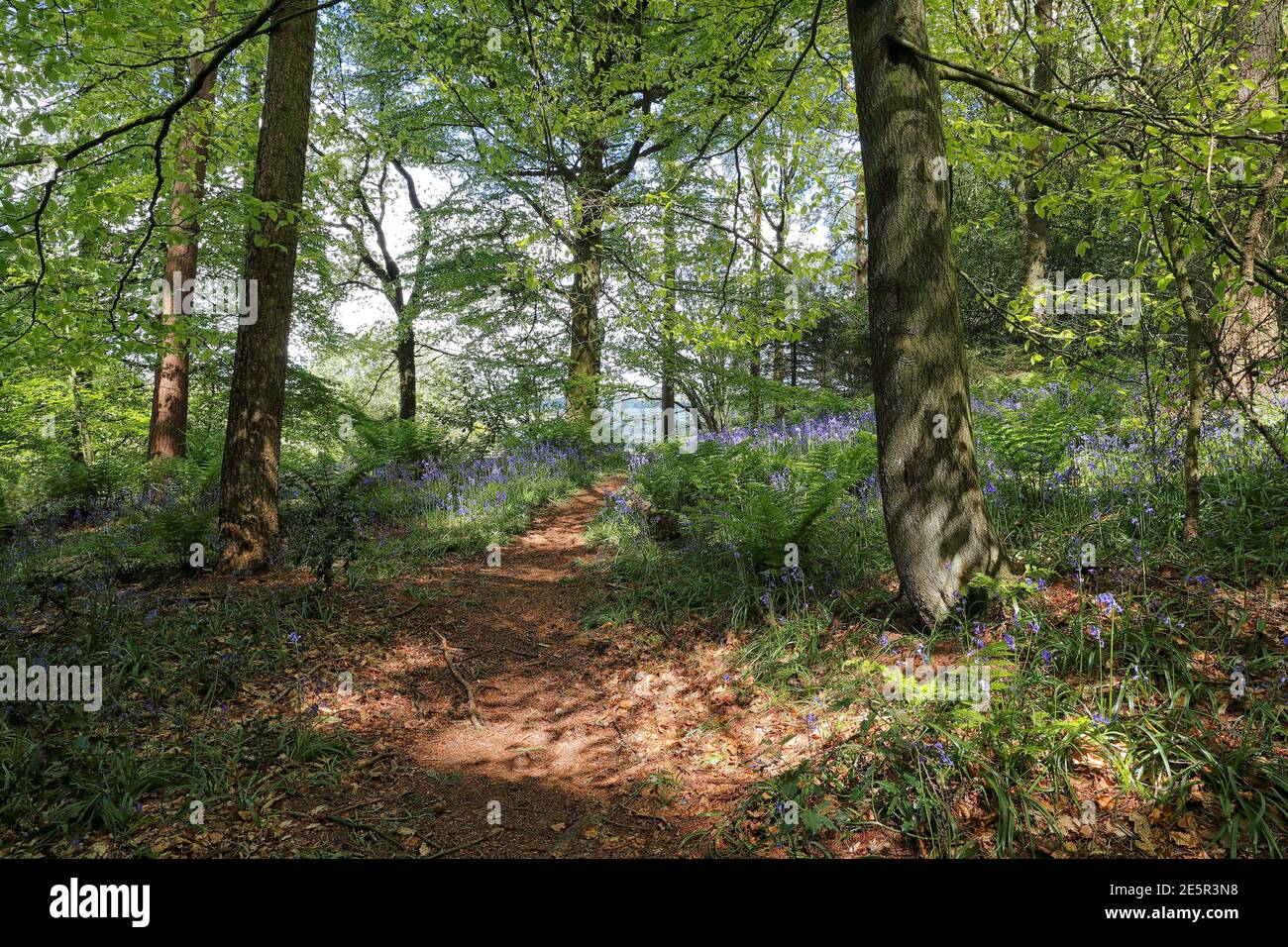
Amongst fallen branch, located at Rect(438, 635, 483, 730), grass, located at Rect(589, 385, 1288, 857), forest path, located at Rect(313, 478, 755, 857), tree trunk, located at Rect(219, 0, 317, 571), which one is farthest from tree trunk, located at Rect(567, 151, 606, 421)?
fallen branch, located at Rect(438, 635, 483, 730)

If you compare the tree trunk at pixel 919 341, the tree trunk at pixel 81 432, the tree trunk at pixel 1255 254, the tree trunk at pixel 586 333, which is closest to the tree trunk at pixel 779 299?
the tree trunk at pixel 919 341

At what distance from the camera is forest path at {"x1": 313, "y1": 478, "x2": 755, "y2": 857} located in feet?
9.68

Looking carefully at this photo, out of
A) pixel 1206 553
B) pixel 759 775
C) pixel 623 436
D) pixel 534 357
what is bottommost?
pixel 759 775

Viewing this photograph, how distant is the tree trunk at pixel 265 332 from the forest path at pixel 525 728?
1598mm

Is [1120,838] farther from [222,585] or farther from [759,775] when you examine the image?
[222,585]

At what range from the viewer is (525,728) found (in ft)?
13.1

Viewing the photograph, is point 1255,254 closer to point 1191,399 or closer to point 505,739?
point 1191,399

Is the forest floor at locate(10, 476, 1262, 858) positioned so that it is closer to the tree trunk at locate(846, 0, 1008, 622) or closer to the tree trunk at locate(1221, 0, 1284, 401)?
the tree trunk at locate(846, 0, 1008, 622)

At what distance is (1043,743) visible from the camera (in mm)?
2527

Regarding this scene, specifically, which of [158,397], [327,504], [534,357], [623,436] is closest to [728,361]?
[623,436]

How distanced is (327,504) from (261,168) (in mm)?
A: 3635

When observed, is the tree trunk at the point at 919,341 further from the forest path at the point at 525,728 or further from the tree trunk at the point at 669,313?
the tree trunk at the point at 669,313

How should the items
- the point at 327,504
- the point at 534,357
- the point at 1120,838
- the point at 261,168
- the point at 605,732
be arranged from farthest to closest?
the point at 534,357 < the point at 327,504 < the point at 261,168 < the point at 605,732 < the point at 1120,838

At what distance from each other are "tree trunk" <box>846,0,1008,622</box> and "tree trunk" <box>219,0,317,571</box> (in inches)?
203
